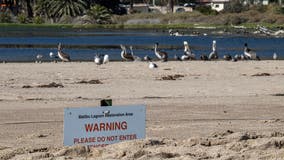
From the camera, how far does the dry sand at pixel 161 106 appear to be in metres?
12.1

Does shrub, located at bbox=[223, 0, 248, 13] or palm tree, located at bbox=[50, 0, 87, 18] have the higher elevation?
palm tree, located at bbox=[50, 0, 87, 18]

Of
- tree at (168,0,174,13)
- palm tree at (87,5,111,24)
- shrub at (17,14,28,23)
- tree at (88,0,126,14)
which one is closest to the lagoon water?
palm tree at (87,5,111,24)

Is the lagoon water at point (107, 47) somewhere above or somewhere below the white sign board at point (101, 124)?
below

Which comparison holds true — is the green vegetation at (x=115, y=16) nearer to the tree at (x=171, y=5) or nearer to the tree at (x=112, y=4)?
the tree at (x=112, y=4)

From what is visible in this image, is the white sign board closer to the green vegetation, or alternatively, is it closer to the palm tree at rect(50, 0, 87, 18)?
the green vegetation

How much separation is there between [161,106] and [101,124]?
28.0ft

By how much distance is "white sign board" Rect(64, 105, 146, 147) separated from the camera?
11.2m

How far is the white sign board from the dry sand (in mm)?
156

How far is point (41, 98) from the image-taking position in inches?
847

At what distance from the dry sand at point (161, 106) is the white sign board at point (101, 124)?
0.16 m

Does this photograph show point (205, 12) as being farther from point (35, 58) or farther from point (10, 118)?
point (10, 118)

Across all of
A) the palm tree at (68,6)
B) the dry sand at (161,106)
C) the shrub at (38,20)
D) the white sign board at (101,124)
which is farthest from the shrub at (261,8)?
the white sign board at (101,124)

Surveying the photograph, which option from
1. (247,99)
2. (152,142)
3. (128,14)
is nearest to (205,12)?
(128,14)

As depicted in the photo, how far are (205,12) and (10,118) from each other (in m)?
127
